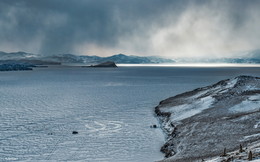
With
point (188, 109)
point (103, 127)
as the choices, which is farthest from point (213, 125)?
point (103, 127)

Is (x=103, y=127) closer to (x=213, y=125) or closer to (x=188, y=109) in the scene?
(x=213, y=125)

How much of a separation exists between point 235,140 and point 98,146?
50.5 ft

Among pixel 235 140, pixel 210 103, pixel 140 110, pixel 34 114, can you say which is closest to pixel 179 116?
pixel 210 103

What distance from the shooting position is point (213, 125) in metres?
33.8

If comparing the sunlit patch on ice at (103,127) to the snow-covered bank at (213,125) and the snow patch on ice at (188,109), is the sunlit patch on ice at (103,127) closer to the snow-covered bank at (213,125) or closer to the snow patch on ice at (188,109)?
the snow-covered bank at (213,125)

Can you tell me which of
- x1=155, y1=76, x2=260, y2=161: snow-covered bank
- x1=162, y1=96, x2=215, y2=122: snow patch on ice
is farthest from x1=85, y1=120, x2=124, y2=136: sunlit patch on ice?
x1=162, y1=96, x2=215, y2=122: snow patch on ice

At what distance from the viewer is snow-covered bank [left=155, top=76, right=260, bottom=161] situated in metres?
26.3

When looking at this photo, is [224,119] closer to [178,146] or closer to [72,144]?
[178,146]

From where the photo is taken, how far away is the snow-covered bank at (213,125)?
2631 cm

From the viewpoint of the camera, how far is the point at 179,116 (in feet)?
143

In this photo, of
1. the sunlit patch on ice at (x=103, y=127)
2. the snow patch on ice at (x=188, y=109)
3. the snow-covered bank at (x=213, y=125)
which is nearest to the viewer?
the snow-covered bank at (x=213, y=125)

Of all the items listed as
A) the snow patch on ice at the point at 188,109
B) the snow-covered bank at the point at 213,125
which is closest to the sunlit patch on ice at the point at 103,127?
the snow-covered bank at the point at 213,125

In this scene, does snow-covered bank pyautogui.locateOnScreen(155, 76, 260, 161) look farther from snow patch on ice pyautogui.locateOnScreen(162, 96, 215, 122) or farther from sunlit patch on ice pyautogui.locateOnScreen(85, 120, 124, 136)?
sunlit patch on ice pyautogui.locateOnScreen(85, 120, 124, 136)

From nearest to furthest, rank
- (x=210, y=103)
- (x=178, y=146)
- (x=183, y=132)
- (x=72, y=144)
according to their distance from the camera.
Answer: (x=178, y=146) < (x=72, y=144) < (x=183, y=132) < (x=210, y=103)
